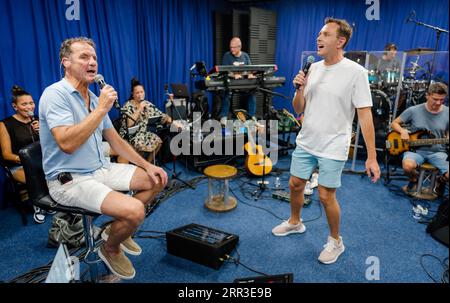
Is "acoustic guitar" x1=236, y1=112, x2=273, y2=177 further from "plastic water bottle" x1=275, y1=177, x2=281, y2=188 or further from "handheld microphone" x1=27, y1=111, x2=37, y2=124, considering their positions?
"handheld microphone" x1=27, y1=111, x2=37, y2=124

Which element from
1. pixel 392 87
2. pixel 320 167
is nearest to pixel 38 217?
pixel 320 167

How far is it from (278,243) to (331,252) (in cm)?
41

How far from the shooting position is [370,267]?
2.04 meters

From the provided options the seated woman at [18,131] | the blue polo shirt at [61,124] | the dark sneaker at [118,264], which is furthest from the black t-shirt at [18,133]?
the dark sneaker at [118,264]

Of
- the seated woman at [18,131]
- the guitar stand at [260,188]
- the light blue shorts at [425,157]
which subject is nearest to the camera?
the seated woman at [18,131]

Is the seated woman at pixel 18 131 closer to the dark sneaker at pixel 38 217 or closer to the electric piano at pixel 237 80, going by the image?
the dark sneaker at pixel 38 217

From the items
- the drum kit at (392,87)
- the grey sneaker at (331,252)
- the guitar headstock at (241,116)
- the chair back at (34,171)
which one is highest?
the drum kit at (392,87)

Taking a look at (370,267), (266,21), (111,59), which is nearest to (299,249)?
(370,267)

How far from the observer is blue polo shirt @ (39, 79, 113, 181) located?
4.92 ft

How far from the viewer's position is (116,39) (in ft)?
12.6

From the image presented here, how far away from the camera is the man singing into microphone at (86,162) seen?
1.50 m

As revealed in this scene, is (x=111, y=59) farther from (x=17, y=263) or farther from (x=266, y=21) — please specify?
(x=266, y=21)

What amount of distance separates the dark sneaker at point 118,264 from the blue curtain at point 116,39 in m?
2.03
